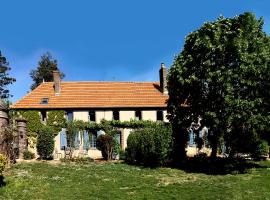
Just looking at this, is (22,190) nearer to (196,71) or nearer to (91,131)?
→ (196,71)

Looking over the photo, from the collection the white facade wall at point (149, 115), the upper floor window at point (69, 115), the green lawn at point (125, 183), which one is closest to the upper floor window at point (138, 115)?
the white facade wall at point (149, 115)

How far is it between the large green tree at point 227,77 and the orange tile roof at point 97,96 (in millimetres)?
12251

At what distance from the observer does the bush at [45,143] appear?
46.9 meters

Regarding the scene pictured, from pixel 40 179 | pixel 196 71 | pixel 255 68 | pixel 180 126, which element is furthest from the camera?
pixel 180 126

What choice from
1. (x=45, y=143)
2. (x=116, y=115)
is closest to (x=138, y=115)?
(x=116, y=115)

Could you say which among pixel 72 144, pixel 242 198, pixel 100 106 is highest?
pixel 100 106

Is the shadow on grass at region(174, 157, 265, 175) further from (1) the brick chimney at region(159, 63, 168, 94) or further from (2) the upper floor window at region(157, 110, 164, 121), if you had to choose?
(1) the brick chimney at region(159, 63, 168, 94)

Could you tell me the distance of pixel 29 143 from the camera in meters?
51.6

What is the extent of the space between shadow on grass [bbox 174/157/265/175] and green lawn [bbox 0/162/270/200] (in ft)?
4.46

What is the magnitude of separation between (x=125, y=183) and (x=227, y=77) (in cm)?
1197

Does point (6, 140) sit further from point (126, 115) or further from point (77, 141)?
point (126, 115)

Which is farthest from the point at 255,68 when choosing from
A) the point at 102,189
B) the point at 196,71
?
the point at 102,189

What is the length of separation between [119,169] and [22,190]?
10599 mm

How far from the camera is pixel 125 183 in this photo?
3288 centimetres
